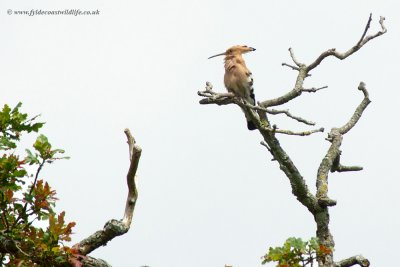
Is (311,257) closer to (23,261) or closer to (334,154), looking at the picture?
(23,261)

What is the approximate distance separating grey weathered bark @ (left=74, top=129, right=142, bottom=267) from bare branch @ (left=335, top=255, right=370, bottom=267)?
6.49ft

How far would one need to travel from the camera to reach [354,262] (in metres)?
5.04

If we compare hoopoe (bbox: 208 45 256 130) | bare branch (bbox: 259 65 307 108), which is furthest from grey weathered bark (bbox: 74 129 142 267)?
hoopoe (bbox: 208 45 256 130)

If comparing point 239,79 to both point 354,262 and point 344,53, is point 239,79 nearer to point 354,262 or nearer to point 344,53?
point 344,53

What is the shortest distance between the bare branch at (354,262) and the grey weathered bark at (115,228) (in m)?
1.98

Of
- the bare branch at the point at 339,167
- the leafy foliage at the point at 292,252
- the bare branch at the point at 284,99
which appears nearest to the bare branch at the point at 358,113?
the bare branch at the point at 339,167

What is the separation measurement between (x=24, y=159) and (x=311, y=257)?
4.75 feet

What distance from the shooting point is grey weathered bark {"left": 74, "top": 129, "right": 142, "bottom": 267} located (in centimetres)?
340

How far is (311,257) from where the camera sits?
3516 mm

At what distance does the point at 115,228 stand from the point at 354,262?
222 cm

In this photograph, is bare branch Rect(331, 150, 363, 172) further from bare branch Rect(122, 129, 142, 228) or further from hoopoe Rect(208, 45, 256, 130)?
bare branch Rect(122, 129, 142, 228)

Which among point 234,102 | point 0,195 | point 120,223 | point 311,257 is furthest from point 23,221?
point 234,102

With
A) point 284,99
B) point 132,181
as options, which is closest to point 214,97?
point 284,99

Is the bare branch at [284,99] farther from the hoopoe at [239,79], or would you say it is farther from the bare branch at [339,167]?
the hoopoe at [239,79]
